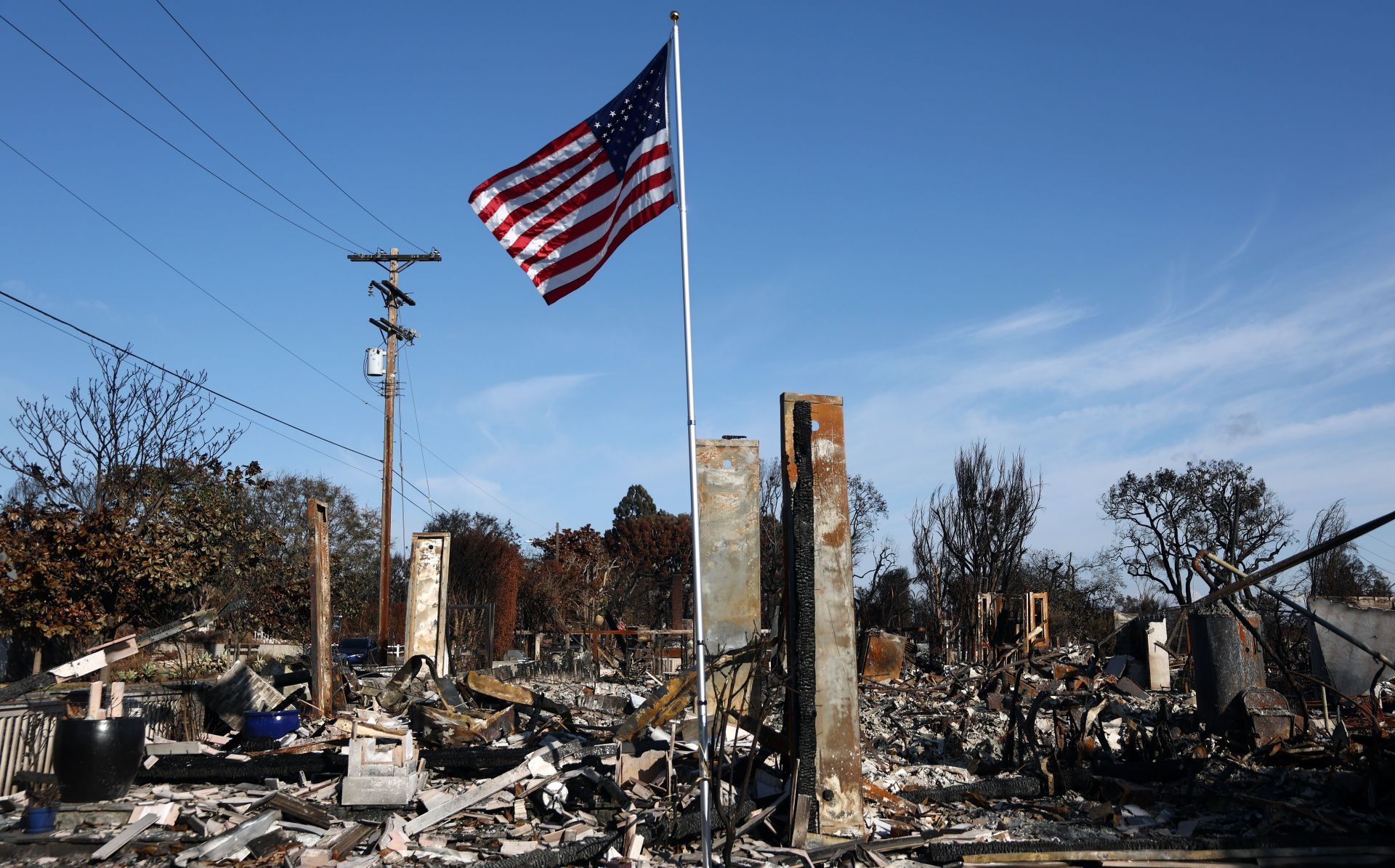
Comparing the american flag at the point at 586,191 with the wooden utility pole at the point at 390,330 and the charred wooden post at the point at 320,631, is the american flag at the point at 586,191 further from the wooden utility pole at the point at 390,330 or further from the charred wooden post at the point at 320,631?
the wooden utility pole at the point at 390,330

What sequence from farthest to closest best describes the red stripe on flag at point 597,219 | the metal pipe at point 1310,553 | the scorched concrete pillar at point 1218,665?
the scorched concrete pillar at point 1218,665 → the red stripe on flag at point 597,219 → the metal pipe at point 1310,553

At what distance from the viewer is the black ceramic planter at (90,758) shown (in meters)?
8.58

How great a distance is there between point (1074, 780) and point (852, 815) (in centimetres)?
266

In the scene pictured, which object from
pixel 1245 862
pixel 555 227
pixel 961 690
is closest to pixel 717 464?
pixel 555 227

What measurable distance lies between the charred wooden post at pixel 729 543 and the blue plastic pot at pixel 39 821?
6.45 meters

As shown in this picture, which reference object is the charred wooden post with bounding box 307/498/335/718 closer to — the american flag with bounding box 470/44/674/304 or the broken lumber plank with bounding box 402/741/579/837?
the broken lumber plank with bounding box 402/741/579/837

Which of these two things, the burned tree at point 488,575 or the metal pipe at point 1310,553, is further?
the burned tree at point 488,575

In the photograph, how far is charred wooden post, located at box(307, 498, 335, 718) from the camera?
41.7 feet

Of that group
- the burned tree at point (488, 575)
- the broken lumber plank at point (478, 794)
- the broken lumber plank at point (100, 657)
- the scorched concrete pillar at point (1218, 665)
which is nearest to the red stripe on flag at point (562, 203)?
the broken lumber plank at point (478, 794)

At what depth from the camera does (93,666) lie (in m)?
9.06

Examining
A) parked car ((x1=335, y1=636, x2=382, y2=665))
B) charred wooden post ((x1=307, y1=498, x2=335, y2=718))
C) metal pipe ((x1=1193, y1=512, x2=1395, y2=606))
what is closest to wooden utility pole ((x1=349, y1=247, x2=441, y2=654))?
parked car ((x1=335, y1=636, x2=382, y2=665))

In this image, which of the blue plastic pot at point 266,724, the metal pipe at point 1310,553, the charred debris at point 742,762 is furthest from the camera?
the blue plastic pot at point 266,724

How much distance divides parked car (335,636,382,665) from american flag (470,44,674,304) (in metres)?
16.9

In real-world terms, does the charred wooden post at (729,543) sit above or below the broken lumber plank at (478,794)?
above
